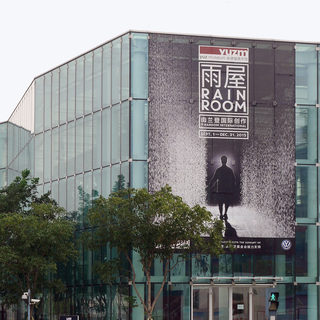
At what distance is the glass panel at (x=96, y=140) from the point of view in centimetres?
4466

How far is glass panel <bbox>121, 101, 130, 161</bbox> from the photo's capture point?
42062mm

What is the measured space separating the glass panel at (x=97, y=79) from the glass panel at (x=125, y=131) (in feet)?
9.22

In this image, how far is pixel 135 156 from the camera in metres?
41.7

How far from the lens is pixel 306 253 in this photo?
140ft

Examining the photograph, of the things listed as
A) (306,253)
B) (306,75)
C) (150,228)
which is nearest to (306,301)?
(306,253)

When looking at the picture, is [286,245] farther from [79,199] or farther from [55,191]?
[55,191]

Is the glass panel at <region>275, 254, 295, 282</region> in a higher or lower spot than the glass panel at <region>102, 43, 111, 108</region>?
lower

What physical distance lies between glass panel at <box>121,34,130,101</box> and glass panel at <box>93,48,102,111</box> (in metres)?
2.60

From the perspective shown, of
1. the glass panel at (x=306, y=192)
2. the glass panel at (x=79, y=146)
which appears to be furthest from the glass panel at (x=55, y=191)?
the glass panel at (x=306, y=192)

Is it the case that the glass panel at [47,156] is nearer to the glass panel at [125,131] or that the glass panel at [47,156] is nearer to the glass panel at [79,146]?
the glass panel at [79,146]

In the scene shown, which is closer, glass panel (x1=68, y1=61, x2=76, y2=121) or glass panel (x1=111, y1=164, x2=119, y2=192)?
glass panel (x1=111, y1=164, x2=119, y2=192)

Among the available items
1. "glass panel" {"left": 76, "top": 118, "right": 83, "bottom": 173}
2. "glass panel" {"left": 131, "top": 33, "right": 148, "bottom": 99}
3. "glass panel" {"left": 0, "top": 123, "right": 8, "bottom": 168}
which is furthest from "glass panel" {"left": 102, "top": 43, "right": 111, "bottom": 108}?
"glass panel" {"left": 0, "top": 123, "right": 8, "bottom": 168}

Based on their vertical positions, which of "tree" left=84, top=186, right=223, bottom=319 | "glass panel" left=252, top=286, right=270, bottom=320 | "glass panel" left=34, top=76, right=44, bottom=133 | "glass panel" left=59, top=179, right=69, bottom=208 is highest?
"glass panel" left=34, top=76, right=44, bottom=133

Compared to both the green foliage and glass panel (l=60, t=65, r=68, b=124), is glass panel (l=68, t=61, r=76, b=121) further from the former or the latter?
the green foliage
